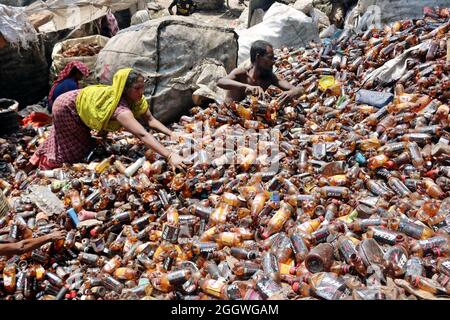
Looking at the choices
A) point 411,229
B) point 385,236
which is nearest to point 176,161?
point 385,236

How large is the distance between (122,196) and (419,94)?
12.7 feet

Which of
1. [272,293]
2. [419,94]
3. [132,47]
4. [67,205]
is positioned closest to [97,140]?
[67,205]

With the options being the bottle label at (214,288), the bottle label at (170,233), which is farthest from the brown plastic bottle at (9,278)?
the bottle label at (214,288)

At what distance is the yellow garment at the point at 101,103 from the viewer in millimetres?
5324

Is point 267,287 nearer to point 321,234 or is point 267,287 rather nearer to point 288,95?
point 321,234

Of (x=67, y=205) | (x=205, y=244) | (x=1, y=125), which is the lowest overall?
(x=1, y=125)

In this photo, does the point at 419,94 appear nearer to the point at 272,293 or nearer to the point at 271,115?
the point at 271,115

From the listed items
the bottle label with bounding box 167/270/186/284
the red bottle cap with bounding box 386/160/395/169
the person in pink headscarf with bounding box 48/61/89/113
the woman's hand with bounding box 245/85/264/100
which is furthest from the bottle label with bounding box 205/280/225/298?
the person in pink headscarf with bounding box 48/61/89/113

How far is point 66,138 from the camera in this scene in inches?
225

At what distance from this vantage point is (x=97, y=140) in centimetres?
599

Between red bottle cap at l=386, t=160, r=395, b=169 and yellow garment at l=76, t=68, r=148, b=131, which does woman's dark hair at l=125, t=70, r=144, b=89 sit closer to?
yellow garment at l=76, t=68, r=148, b=131

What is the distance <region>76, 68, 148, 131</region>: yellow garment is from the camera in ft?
17.5

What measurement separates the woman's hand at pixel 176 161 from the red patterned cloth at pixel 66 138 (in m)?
0.95

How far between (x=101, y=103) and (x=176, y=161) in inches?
49.8
